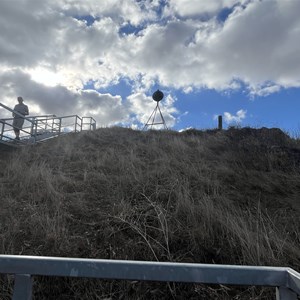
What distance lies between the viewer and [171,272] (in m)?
2.06

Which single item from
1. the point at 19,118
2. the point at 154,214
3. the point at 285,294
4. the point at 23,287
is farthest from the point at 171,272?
the point at 19,118

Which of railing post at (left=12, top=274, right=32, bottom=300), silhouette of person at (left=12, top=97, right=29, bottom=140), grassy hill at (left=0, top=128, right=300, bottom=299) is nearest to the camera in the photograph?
railing post at (left=12, top=274, right=32, bottom=300)

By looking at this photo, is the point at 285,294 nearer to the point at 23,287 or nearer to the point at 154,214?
the point at 23,287

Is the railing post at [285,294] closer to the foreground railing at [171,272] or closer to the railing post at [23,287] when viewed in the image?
the foreground railing at [171,272]

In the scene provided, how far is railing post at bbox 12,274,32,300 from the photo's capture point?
2146 millimetres

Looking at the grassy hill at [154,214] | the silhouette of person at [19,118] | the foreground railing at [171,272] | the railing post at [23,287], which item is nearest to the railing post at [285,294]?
the foreground railing at [171,272]

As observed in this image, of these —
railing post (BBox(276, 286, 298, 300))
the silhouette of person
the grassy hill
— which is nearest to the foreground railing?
railing post (BBox(276, 286, 298, 300))

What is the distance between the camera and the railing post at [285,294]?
2.02 m

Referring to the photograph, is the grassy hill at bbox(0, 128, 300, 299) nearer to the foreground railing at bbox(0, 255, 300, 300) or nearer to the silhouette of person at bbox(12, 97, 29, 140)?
the foreground railing at bbox(0, 255, 300, 300)

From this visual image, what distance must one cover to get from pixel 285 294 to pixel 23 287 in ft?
5.28

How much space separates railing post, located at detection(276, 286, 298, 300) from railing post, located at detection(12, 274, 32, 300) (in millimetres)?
1536

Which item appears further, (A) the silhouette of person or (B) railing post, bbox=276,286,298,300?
(A) the silhouette of person

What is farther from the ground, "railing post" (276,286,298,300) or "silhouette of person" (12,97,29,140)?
"silhouette of person" (12,97,29,140)

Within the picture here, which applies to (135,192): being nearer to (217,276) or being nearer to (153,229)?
(153,229)
